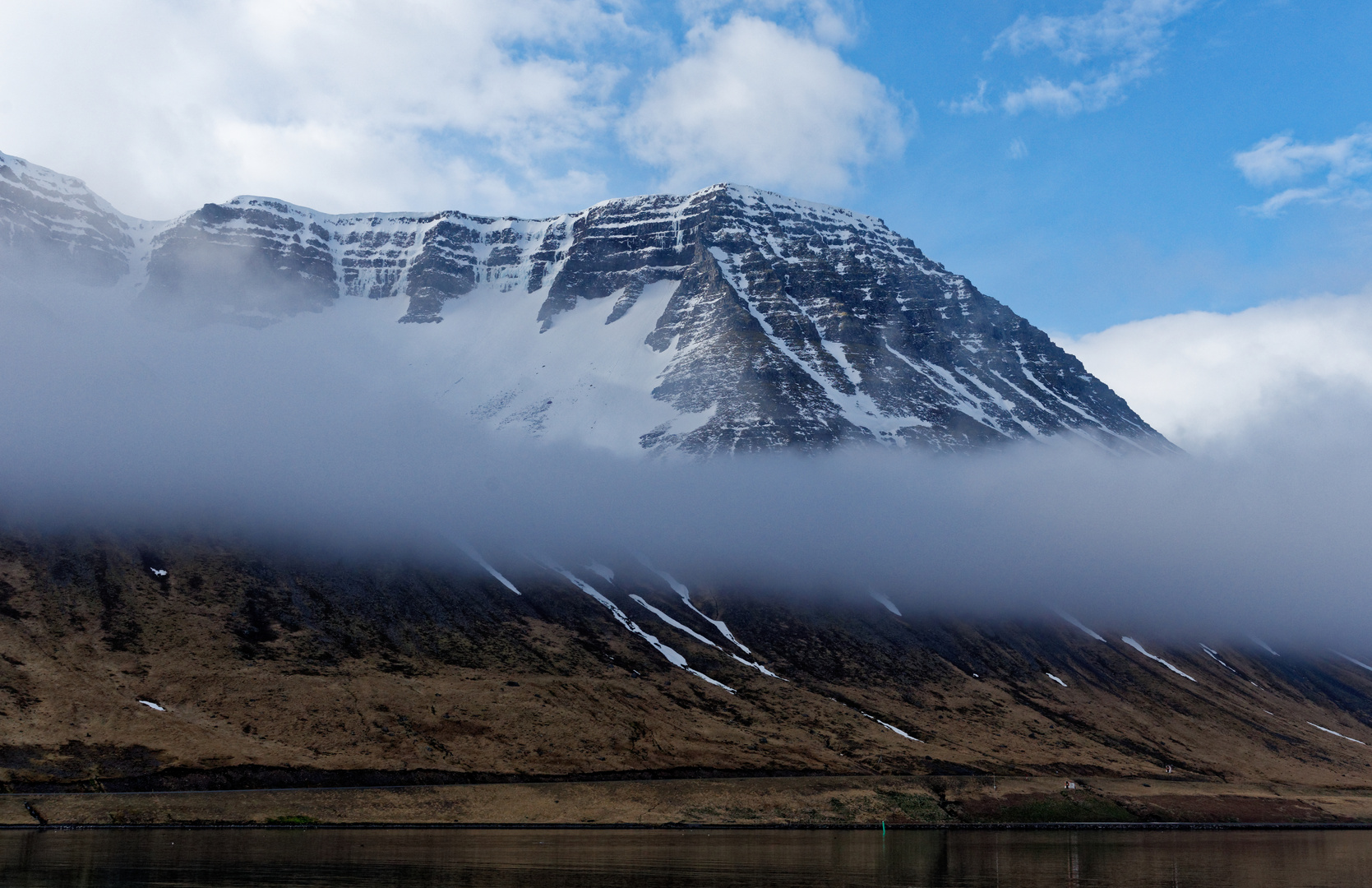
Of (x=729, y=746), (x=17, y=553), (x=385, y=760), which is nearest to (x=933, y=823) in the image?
(x=729, y=746)

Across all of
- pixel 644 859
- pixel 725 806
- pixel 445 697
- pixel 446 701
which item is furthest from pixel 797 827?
pixel 445 697

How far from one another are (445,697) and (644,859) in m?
72.6

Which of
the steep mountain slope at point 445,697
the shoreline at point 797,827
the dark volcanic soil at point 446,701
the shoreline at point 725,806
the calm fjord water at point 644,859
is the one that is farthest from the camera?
the steep mountain slope at point 445,697

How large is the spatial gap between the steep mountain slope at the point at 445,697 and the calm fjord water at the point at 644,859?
24.0 metres

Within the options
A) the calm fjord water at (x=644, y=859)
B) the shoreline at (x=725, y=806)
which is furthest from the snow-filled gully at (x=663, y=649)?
the calm fjord water at (x=644, y=859)

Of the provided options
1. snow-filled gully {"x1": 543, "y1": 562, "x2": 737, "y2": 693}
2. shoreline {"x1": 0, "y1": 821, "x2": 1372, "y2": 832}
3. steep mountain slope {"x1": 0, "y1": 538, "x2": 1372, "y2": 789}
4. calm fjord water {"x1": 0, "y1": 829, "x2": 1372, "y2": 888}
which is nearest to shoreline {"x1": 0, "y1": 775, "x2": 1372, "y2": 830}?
shoreline {"x1": 0, "y1": 821, "x2": 1372, "y2": 832}

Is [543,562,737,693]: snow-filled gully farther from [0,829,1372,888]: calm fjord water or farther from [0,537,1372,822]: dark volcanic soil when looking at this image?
[0,829,1372,888]: calm fjord water

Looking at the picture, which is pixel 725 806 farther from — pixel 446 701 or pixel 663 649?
pixel 663 649

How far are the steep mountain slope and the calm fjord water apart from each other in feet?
78.7

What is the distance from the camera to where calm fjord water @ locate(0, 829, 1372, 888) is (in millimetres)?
60469

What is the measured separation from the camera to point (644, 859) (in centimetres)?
→ 7475

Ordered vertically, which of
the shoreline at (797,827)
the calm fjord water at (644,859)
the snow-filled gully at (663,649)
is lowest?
the shoreline at (797,827)

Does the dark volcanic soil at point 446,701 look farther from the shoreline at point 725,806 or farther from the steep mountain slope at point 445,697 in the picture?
the shoreline at point 725,806

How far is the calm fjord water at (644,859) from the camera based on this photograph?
2381 inches
